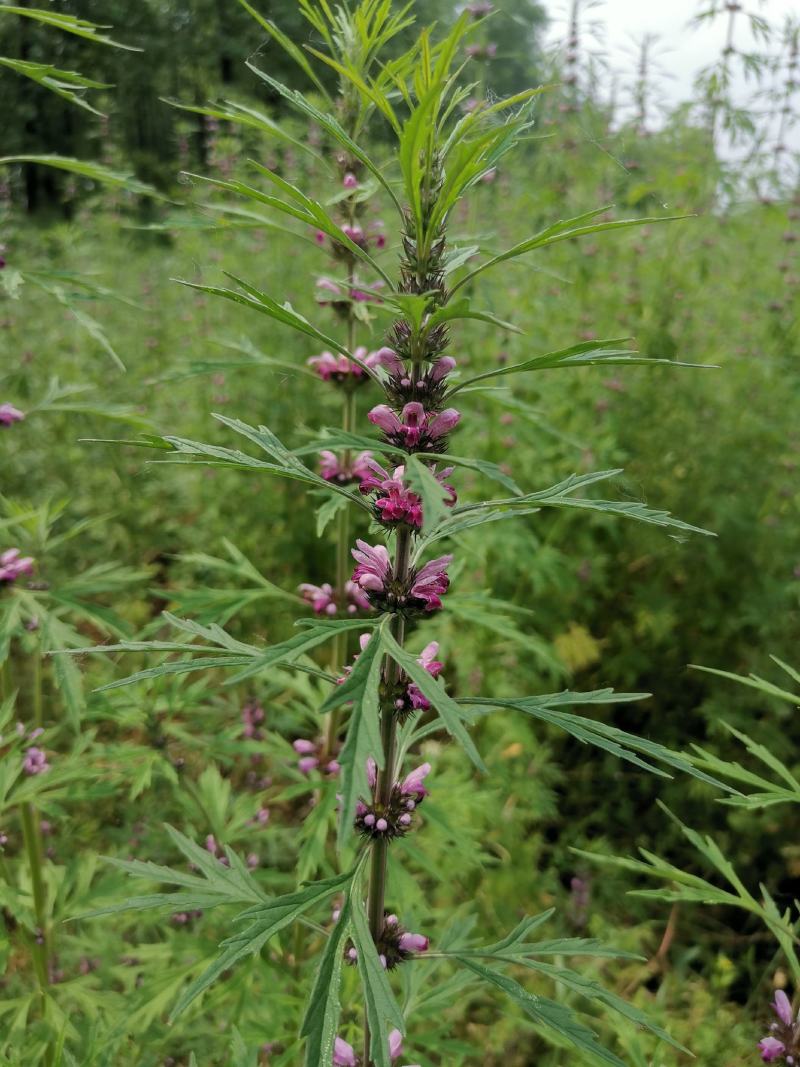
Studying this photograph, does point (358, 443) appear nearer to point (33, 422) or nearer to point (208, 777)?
point (208, 777)

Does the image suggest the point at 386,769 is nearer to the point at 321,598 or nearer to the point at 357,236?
the point at 321,598

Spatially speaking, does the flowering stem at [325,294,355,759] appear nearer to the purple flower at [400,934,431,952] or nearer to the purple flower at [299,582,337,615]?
the purple flower at [299,582,337,615]

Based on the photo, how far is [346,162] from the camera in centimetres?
222

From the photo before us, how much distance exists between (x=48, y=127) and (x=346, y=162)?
Result: 68.3ft

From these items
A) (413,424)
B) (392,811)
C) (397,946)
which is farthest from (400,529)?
(397,946)

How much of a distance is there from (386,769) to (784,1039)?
1192 millimetres

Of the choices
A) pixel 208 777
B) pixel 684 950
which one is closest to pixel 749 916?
pixel 684 950

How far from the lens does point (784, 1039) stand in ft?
5.25

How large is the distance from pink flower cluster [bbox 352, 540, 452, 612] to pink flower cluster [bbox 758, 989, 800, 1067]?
4.30 ft

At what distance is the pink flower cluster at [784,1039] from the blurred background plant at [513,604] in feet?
0.91

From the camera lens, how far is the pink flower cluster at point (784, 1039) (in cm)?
156

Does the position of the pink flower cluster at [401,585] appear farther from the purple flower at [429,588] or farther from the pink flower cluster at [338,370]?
the pink flower cluster at [338,370]

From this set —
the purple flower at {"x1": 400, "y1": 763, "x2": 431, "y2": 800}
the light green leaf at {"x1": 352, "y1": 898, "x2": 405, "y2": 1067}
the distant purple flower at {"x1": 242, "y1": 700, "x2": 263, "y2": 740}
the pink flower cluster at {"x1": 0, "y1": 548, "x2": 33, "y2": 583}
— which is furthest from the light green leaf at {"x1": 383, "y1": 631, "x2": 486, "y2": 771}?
the distant purple flower at {"x1": 242, "y1": 700, "x2": 263, "y2": 740}

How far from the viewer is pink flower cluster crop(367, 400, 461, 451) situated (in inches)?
45.4
